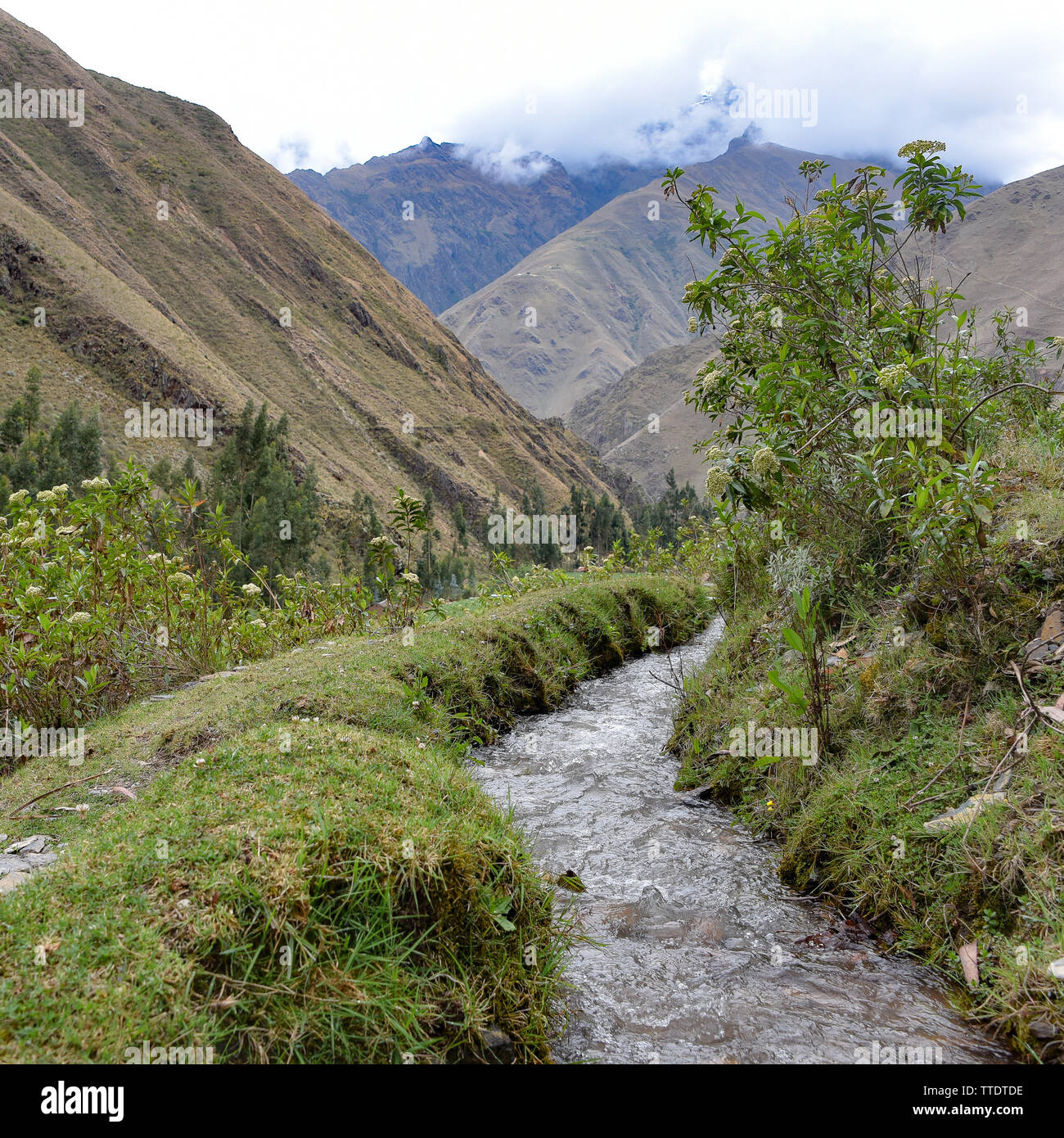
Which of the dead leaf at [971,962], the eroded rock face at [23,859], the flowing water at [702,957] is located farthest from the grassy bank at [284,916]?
the dead leaf at [971,962]

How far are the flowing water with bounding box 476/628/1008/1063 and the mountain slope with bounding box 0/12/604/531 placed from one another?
57899mm

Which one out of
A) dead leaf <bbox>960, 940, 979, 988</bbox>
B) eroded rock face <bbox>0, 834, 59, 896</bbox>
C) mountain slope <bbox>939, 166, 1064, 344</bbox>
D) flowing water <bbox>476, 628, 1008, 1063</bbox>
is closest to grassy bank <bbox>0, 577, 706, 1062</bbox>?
eroded rock face <bbox>0, 834, 59, 896</bbox>


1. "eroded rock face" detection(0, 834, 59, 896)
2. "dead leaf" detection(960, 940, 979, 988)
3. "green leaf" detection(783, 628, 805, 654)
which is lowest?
"dead leaf" detection(960, 940, 979, 988)

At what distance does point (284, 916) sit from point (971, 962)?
9.71 feet

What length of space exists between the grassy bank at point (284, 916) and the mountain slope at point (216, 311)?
190ft

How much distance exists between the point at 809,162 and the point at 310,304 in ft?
362

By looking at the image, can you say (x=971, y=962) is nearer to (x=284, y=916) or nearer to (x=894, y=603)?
(x=894, y=603)

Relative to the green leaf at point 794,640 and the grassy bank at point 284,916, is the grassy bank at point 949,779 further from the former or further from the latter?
the grassy bank at point 284,916

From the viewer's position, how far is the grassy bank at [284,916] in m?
2.21

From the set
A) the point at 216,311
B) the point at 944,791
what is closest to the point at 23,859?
the point at 944,791

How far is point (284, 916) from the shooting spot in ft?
8.27

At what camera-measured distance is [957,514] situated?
148 inches

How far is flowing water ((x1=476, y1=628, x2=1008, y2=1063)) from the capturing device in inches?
115

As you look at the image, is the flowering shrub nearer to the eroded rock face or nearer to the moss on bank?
the eroded rock face
